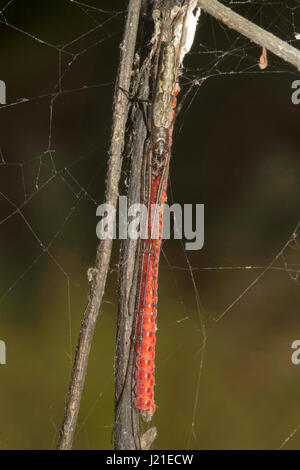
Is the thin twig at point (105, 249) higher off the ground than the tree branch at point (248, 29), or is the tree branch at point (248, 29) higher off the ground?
the tree branch at point (248, 29)

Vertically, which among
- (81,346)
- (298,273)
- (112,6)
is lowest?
(81,346)

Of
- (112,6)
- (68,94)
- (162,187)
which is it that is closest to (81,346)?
(162,187)

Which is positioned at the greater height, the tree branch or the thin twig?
the tree branch

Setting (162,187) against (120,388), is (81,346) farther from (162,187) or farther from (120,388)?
(162,187)

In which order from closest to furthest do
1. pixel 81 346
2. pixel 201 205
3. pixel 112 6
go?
pixel 81 346, pixel 112 6, pixel 201 205

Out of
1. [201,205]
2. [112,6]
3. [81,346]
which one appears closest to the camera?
[81,346]
